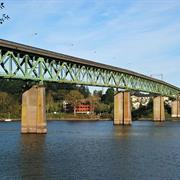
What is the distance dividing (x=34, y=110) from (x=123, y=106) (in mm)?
63905

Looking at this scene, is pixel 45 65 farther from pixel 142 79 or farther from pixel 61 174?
pixel 142 79

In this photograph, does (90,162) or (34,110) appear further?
(34,110)

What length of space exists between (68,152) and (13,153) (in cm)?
716

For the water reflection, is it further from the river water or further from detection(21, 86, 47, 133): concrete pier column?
detection(21, 86, 47, 133): concrete pier column

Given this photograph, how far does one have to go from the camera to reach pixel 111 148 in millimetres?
70688

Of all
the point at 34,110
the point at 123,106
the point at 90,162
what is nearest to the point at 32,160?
the point at 90,162

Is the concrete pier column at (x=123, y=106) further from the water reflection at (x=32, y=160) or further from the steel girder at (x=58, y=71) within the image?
the water reflection at (x=32, y=160)

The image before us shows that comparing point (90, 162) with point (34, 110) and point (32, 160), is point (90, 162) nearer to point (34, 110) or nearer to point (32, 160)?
point (32, 160)

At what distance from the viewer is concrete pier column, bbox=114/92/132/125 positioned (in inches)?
6309

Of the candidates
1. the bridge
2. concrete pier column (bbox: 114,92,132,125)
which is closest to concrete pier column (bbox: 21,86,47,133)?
the bridge

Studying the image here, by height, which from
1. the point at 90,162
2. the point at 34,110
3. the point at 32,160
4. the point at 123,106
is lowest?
the point at 90,162

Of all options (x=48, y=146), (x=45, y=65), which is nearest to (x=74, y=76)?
(x=45, y=65)

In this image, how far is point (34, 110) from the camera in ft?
331

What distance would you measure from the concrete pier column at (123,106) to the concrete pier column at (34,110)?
201 ft
